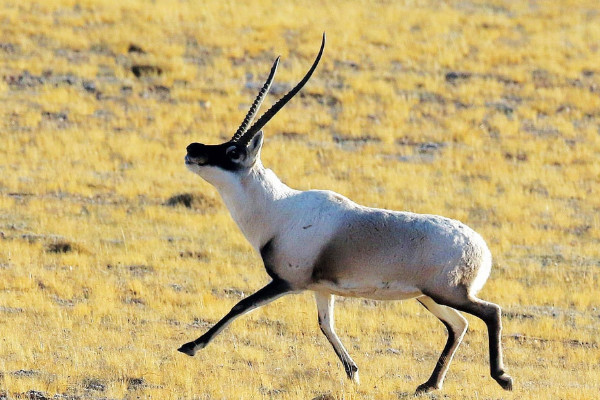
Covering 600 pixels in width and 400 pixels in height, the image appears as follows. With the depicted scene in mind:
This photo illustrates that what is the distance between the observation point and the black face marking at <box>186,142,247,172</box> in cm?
909

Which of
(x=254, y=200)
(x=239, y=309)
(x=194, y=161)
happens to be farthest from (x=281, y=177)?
(x=239, y=309)

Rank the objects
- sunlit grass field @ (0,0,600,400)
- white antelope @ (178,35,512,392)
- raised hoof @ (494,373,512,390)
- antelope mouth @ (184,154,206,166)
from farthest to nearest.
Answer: sunlit grass field @ (0,0,600,400) < antelope mouth @ (184,154,206,166) < raised hoof @ (494,373,512,390) < white antelope @ (178,35,512,392)

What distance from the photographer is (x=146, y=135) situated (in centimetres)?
2278

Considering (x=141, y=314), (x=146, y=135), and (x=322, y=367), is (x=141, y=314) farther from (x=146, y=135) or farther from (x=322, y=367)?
(x=146, y=135)

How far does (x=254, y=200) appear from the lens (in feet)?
30.2

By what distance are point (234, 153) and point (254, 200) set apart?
1.32 ft

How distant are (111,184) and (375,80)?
10411 millimetres

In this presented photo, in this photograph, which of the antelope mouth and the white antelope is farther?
the antelope mouth

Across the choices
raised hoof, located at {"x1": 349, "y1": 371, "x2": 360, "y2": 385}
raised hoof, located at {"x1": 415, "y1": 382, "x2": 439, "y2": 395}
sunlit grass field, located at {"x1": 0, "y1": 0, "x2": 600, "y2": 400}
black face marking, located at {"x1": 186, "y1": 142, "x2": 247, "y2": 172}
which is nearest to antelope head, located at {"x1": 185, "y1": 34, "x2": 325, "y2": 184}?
black face marking, located at {"x1": 186, "y1": 142, "x2": 247, "y2": 172}

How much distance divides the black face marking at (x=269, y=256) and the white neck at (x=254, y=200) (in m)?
0.09

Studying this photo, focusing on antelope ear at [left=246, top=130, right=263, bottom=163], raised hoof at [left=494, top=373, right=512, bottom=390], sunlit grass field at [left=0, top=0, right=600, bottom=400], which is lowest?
sunlit grass field at [left=0, top=0, right=600, bottom=400]

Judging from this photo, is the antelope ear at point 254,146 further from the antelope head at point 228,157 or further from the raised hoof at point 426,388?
the raised hoof at point 426,388

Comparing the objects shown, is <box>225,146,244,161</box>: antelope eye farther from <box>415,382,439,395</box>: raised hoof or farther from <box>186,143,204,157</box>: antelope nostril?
<box>415,382,439,395</box>: raised hoof

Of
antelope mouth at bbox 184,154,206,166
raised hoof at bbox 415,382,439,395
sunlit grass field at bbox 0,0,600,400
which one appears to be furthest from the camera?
sunlit grass field at bbox 0,0,600,400
